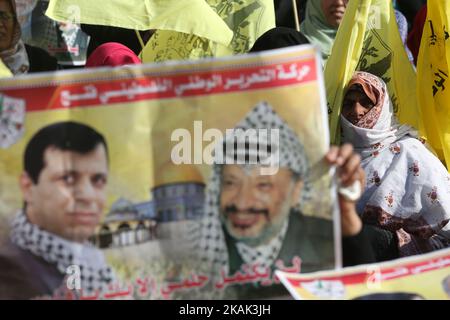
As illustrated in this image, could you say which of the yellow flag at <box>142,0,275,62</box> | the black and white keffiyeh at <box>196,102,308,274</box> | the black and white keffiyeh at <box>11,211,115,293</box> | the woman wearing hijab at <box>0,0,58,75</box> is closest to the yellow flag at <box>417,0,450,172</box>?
the yellow flag at <box>142,0,275,62</box>

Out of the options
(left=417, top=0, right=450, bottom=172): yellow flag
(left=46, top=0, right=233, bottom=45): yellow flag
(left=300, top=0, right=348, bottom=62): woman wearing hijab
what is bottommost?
(left=417, top=0, right=450, bottom=172): yellow flag

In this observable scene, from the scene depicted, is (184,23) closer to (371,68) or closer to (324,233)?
(371,68)

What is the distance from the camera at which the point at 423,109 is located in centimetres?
349

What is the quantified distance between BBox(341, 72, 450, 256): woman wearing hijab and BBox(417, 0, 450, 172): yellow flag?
4.8 inches

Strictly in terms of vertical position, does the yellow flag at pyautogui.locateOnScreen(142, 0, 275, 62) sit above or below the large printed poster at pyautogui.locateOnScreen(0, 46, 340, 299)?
above

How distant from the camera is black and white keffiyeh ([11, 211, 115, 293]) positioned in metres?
1.97

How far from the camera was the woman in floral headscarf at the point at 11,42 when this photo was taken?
3.06m

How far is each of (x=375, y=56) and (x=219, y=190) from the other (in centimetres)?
166

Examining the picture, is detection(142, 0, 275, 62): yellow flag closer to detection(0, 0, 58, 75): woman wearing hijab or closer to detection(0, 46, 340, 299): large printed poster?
detection(0, 0, 58, 75): woman wearing hijab

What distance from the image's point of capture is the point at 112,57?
10.4ft

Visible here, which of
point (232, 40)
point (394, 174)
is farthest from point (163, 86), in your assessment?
point (232, 40)

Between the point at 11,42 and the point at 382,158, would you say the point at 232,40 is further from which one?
the point at 11,42

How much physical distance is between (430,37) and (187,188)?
1842mm
